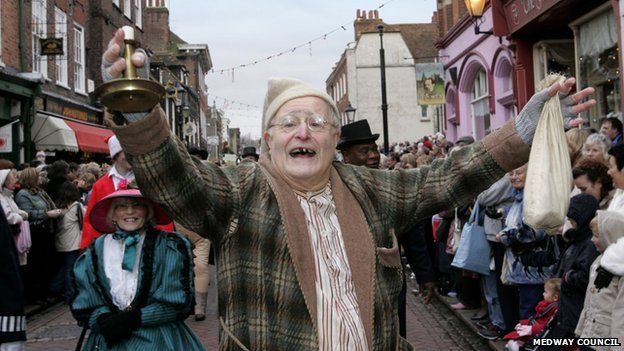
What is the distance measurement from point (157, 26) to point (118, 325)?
148ft

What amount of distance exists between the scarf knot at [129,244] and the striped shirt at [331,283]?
5.23 feet

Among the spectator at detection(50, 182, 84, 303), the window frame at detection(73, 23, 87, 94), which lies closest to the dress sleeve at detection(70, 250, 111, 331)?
the spectator at detection(50, 182, 84, 303)

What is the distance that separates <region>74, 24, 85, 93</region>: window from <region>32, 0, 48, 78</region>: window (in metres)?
2.68

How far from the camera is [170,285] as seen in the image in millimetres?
3863

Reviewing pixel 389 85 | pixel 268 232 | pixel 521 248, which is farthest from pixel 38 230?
pixel 389 85

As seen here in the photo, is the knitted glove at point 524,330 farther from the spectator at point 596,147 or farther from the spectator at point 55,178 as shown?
the spectator at point 55,178

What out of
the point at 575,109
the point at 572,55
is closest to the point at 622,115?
the point at 572,55

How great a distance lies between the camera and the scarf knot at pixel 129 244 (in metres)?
3.85

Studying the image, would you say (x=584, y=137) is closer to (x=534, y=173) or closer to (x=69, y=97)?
(x=534, y=173)

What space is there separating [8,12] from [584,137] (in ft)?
43.7

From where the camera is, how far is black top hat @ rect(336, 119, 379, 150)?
586cm

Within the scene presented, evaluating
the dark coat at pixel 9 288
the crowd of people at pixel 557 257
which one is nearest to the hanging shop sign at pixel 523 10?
the crowd of people at pixel 557 257

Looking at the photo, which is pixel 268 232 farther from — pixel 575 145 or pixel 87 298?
pixel 575 145

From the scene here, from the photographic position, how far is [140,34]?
27625 mm
